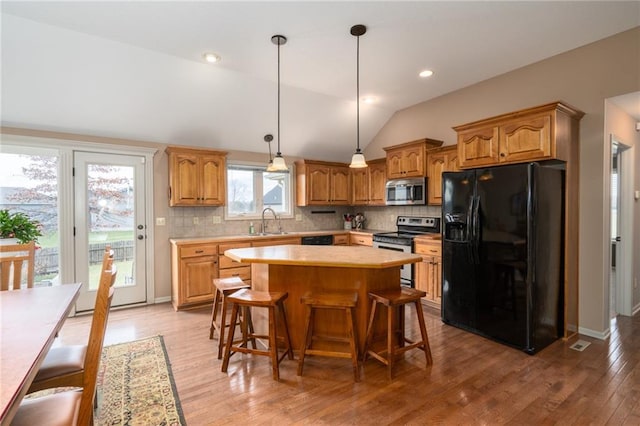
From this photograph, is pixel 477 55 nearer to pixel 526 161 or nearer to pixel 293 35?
pixel 526 161

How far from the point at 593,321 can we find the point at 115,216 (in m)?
5.75

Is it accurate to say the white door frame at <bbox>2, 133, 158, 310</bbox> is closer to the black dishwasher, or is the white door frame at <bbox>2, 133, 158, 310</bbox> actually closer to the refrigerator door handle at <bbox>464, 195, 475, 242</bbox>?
the black dishwasher

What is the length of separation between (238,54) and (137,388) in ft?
10.5

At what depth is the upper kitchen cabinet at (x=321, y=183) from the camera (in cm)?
547


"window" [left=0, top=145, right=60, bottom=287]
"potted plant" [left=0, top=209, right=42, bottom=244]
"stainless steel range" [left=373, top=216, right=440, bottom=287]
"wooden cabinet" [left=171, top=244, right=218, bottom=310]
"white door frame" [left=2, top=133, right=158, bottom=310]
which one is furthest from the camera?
"stainless steel range" [left=373, top=216, right=440, bottom=287]

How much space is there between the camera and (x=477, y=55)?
3.43m

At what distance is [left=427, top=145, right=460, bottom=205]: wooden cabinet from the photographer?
4.23 metres

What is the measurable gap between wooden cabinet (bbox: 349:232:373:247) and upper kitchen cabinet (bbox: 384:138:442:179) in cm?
104

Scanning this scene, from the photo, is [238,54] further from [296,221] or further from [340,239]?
[340,239]

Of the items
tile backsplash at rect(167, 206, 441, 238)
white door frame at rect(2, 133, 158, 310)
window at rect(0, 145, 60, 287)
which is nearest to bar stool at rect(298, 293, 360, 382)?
tile backsplash at rect(167, 206, 441, 238)

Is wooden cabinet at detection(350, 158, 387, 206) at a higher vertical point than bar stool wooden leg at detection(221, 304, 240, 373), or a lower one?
higher

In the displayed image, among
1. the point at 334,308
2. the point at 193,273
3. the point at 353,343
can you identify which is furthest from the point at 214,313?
the point at 353,343

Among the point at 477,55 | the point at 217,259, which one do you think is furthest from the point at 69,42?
the point at 477,55

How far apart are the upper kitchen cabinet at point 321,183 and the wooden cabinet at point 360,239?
69 centimetres
